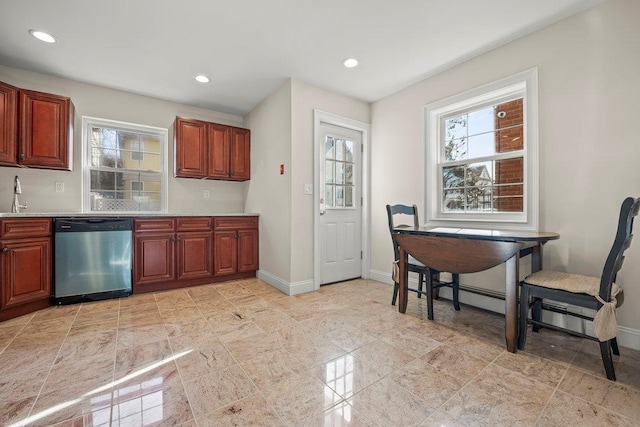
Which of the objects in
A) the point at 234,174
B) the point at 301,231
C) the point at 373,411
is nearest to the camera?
the point at 373,411

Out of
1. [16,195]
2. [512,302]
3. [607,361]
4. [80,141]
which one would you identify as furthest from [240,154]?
A: [607,361]

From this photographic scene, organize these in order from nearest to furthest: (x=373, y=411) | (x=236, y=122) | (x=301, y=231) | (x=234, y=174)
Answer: (x=373, y=411), (x=301, y=231), (x=234, y=174), (x=236, y=122)

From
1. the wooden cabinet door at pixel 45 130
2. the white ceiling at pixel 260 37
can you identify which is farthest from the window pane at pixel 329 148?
the wooden cabinet door at pixel 45 130

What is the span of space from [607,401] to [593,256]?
3.38 feet

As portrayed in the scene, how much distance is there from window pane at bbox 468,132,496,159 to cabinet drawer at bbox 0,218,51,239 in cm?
404

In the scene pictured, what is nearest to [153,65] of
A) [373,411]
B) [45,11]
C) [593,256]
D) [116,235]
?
[45,11]

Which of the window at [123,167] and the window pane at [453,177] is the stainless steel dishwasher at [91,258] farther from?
the window pane at [453,177]

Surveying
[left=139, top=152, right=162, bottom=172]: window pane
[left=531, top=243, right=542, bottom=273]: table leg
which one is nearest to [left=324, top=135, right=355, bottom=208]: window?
[left=531, top=243, right=542, bottom=273]: table leg

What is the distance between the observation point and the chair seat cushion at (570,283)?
1.53 metres

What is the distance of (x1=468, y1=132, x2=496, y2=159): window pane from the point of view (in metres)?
2.54

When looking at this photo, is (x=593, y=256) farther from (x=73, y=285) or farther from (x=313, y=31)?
(x=73, y=285)

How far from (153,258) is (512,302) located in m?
3.32

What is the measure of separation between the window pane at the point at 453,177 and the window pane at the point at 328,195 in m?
1.27

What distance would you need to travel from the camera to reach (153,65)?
270 cm
